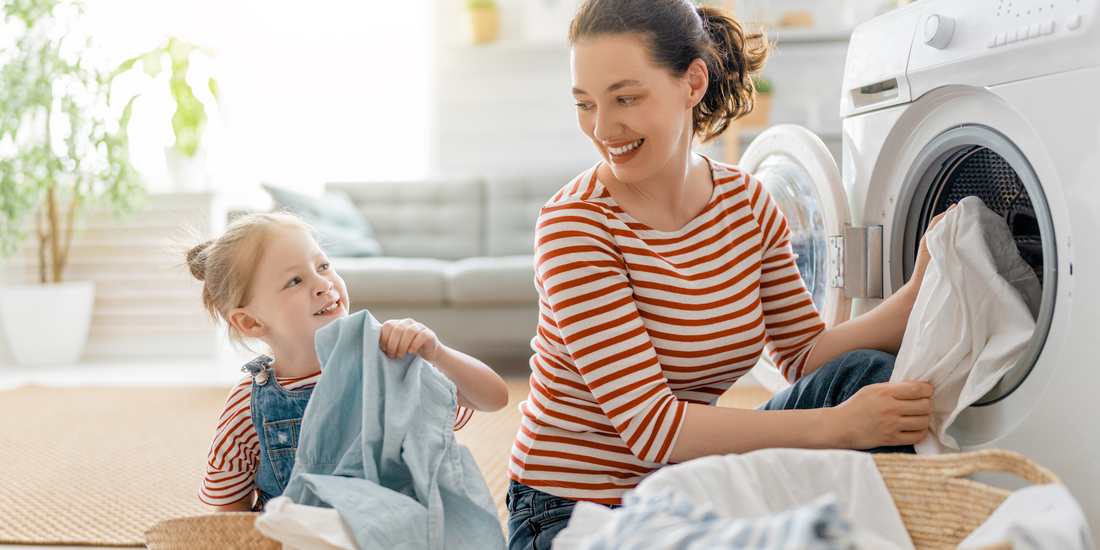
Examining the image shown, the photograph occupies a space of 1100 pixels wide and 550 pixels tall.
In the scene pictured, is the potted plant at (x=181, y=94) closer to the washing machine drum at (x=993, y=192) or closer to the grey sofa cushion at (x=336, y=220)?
the grey sofa cushion at (x=336, y=220)

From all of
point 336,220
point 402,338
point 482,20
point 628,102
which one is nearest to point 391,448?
point 402,338

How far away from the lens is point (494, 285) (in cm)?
276

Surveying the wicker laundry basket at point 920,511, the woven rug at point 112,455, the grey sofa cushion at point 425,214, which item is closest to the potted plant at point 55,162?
the woven rug at point 112,455

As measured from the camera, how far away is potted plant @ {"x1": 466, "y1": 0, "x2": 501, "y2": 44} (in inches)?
149

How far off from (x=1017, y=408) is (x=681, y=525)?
1.78ft

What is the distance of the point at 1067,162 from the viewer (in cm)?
83

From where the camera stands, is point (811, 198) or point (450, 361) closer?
point (450, 361)

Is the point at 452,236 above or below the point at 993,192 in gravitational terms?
below

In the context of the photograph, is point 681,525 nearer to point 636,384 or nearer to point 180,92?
point 636,384

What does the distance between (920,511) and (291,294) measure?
833 millimetres

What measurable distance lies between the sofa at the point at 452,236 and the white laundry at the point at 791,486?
2.07 meters

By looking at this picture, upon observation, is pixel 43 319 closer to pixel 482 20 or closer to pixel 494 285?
pixel 494 285

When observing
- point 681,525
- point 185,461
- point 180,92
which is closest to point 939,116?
point 681,525

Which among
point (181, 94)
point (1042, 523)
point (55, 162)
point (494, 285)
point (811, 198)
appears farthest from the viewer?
point (181, 94)
